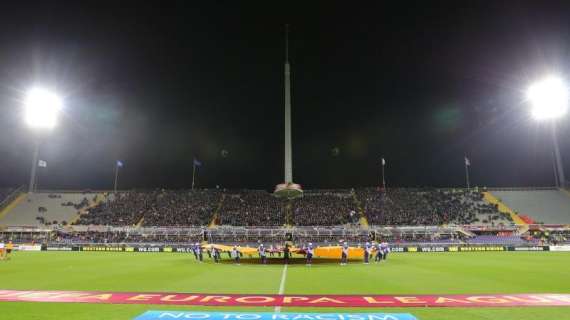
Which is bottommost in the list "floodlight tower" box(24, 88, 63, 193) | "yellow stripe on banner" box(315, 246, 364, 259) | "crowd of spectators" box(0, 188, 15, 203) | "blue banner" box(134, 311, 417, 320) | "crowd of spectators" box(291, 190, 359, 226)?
"yellow stripe on banner" box(315, 246, 364, 259)

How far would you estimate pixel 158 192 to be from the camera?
74.8 meters

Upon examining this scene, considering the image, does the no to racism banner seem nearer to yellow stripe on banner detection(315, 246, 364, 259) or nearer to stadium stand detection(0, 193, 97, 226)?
yellow stripe on banner detection(315, 246, 364, 259)

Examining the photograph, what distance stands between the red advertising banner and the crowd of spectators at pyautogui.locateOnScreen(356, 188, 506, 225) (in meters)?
46.7

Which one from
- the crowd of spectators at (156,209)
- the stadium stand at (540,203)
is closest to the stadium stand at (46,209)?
the crowd of spectators at (156,209)

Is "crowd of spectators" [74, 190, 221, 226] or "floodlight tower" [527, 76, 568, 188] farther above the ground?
"floodlight tower" [527, 76, 568, 188]

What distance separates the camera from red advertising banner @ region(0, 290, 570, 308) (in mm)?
10297

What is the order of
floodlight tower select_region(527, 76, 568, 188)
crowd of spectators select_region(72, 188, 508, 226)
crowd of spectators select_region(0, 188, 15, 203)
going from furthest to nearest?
crowd of spectators select_region(0, 188, 15, 203) → crowd of spectators select_region(72, 188, 508, 226) → floodlight tower select_region(527, 76, 568, 188)

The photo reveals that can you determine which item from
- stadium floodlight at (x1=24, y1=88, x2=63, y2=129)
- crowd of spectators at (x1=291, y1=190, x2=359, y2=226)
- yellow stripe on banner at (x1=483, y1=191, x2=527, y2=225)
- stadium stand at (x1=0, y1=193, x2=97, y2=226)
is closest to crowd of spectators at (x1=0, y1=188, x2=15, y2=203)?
stadium stand at (x1=0, y1=193, x2=97, y2=226)

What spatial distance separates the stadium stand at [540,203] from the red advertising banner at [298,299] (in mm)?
60184

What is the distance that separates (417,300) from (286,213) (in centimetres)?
5308

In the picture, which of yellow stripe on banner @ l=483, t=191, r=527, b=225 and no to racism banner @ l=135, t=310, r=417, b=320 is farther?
yellow stripe on banner @ l=483, t=191, r=527, b=225

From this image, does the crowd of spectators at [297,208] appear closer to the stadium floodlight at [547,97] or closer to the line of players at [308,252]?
the stadium floodlight at [547,97]

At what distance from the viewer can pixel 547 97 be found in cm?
5125

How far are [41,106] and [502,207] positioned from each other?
7888 cm
